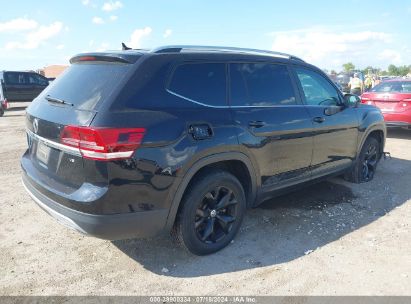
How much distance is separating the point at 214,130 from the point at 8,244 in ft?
7.82

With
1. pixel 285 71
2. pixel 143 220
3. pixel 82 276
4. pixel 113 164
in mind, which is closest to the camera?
pixel 113 164

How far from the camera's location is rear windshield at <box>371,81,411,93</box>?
31.2ft

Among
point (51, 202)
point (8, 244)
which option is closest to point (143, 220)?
point (51, 202)

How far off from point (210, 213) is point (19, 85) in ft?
60.8

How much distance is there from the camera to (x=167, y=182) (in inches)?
115

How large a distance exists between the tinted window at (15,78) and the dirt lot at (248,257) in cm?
1603

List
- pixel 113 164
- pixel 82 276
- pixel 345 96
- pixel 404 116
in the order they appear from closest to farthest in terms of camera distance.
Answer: pixel 113 164 < pixel 82 276 < pixel 345 96 < pixel 404 116

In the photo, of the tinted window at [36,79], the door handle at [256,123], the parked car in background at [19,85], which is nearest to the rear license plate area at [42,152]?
the door handle at [256,123]

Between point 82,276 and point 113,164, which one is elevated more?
point 113,164

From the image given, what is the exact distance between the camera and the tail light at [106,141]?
8.60 feet

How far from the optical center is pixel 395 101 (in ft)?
29.9

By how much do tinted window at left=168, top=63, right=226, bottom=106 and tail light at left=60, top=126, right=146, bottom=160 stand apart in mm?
594

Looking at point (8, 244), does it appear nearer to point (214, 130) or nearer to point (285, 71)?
point (214, 130)

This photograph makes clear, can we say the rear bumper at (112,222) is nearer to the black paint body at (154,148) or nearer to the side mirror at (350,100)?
the black paint body at (154,148)
